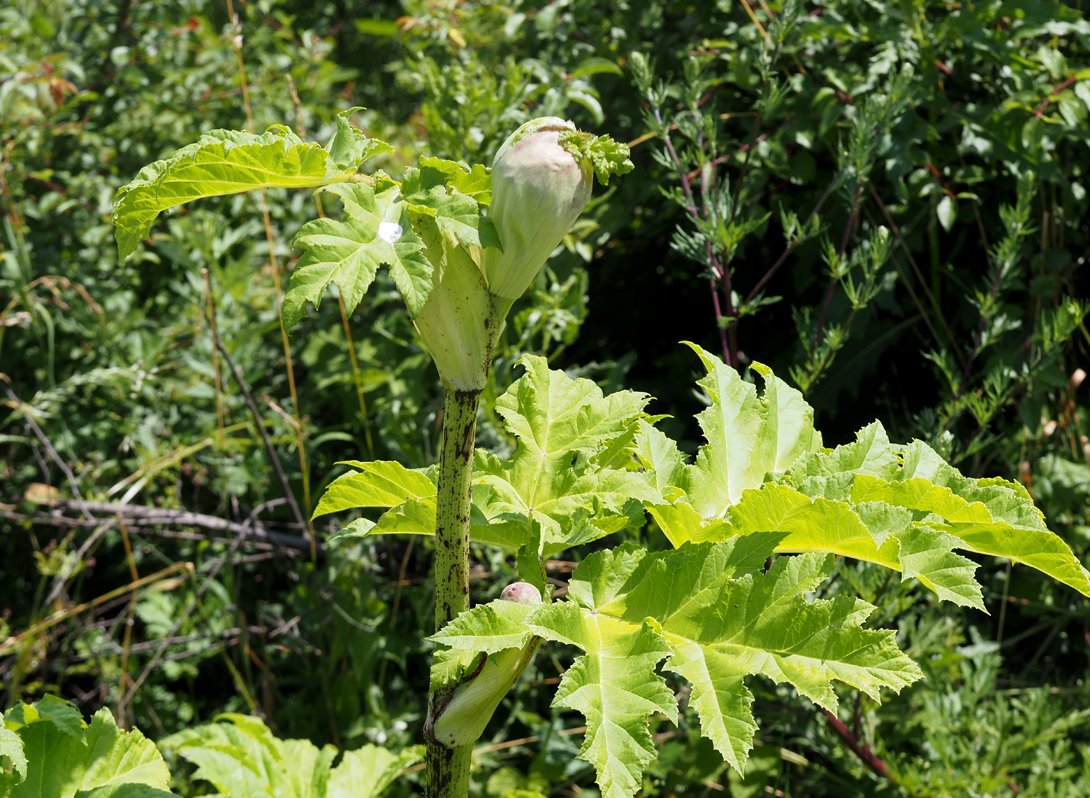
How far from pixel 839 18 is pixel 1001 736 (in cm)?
154

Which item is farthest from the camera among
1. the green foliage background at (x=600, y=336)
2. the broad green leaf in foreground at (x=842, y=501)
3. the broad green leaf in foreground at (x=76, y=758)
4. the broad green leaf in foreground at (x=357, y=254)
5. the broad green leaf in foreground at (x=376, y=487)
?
the green foliage background at (x=600, y=336)

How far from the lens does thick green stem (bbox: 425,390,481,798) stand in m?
1.08

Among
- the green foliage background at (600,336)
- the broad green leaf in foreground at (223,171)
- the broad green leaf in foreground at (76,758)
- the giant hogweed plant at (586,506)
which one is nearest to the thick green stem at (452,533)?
the giant hogweed plant at (586,506)

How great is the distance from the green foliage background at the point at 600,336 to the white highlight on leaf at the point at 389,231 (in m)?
1.15

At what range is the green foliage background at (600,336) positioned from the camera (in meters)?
2.32

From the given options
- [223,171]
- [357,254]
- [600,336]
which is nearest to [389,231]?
[357,254]

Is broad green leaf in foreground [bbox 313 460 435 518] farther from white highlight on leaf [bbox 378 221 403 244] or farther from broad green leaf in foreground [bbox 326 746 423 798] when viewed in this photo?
broad green leaf in foreground [bbox 326 746 423 798]

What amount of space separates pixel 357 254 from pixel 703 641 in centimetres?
49

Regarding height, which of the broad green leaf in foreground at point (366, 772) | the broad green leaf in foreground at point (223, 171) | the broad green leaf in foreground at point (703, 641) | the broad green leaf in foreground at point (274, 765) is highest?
the broad green leaf in foreground at point (223, 171)

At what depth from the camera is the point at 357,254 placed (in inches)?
36.8

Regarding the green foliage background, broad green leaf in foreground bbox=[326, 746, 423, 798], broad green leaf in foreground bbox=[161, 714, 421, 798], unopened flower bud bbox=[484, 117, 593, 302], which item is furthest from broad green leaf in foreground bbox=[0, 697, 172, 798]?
the green foliage background

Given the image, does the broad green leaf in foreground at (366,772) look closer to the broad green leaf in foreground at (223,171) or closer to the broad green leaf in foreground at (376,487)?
the broad green leaf in foreground at (376,487)

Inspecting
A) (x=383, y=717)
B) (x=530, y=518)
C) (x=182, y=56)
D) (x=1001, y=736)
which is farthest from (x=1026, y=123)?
(x=182, y=56)

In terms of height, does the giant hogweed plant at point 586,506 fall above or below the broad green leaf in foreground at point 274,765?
above
